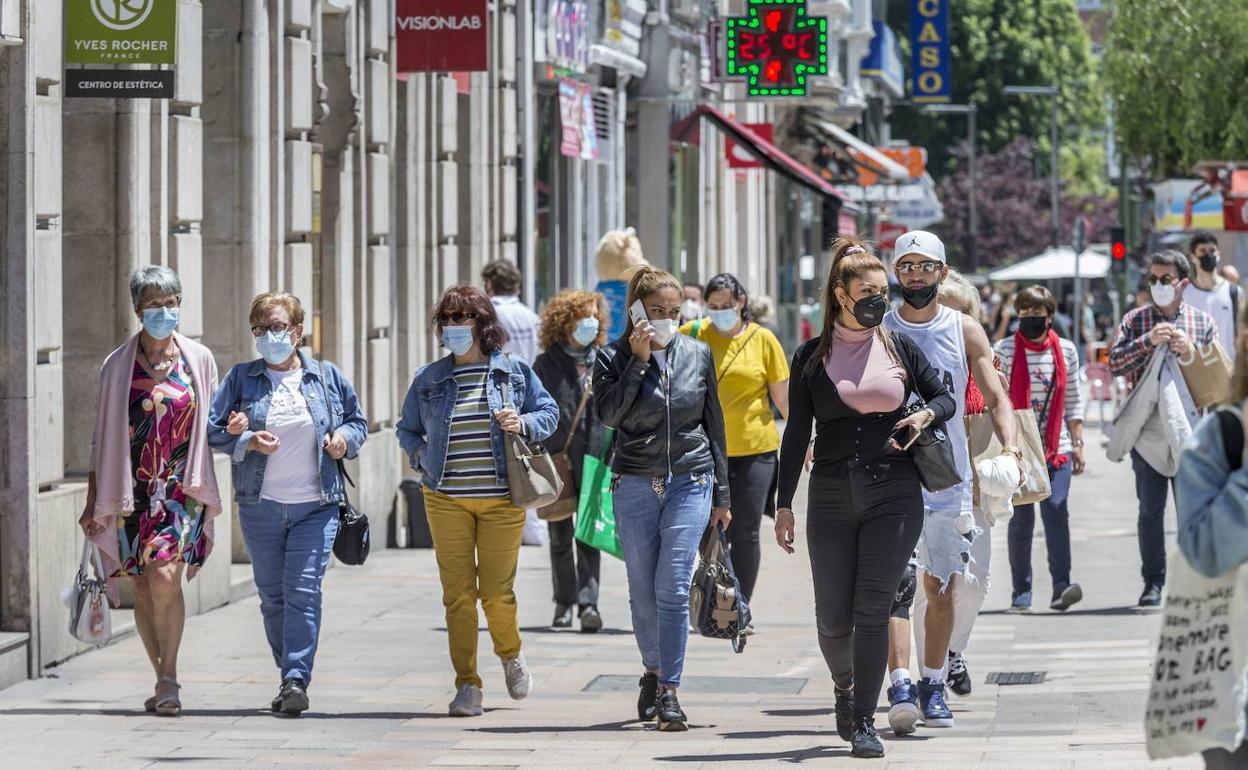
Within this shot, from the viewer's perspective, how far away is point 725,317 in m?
11.5

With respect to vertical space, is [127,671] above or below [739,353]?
below

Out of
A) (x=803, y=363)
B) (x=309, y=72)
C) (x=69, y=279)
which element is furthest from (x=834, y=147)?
(x=803, y=363)

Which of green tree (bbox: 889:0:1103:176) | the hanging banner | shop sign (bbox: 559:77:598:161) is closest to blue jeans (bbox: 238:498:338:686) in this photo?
shop sign (bbox: 559:77:598:161)

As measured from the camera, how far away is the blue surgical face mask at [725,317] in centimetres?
1152

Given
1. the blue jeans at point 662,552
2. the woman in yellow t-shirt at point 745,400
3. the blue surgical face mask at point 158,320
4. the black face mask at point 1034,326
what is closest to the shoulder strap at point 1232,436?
the blue jeans at point 662,552

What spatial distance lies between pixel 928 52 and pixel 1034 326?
46.6 m

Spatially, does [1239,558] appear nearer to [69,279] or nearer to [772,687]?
[772,687]

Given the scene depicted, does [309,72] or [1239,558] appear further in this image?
[309,72]

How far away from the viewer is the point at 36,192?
10.8 m

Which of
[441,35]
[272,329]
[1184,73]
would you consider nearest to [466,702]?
[272,329]

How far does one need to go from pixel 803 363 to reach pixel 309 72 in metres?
7.28

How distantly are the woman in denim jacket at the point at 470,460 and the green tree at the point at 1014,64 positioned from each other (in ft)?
206

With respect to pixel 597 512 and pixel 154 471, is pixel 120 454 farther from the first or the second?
pixel 597 512

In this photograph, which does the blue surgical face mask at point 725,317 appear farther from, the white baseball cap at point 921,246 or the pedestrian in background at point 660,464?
the white baseball cap at point 921,246
